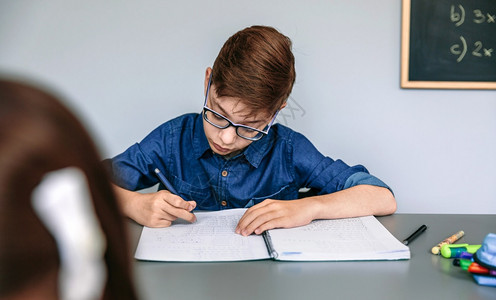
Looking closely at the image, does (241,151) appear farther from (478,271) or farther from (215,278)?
(478,271)

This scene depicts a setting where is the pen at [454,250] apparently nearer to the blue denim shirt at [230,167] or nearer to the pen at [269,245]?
the pen at [269,245]

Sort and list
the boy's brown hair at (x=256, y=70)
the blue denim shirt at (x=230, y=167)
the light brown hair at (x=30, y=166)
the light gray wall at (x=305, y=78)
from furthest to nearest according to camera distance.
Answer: the light gray wall at (x=305, y=78)
the blue denim shirt at (x=230, y=167)
the boy's brown hair at (x=256, y=70)
the light brown hair at (x=30, y=166)

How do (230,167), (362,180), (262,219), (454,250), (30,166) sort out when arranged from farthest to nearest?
(230,167), (362,180), (262,219), (454,250), (30,166)

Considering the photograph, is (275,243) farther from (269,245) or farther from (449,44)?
(449,44)

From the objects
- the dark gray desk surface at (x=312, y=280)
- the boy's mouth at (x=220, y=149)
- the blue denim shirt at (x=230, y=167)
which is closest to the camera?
the dark gray desk surface at (x=312, y=280)

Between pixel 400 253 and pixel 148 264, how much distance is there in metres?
0.47

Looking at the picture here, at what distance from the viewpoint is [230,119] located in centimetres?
123

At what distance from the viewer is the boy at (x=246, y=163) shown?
1163 mm

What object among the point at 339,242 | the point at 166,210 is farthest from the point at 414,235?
the point at 166,210

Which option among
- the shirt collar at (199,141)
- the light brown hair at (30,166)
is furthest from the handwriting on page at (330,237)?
the light brown hair at (30,166)

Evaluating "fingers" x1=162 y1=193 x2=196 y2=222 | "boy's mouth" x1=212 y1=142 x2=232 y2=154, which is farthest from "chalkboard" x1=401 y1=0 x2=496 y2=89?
"fingers" x1=162 y1=193 x2=196 y2=222

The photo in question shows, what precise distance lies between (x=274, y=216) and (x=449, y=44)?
116 centimetres

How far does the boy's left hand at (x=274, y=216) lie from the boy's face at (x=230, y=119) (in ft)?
0.64

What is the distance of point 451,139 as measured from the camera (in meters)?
1.99
